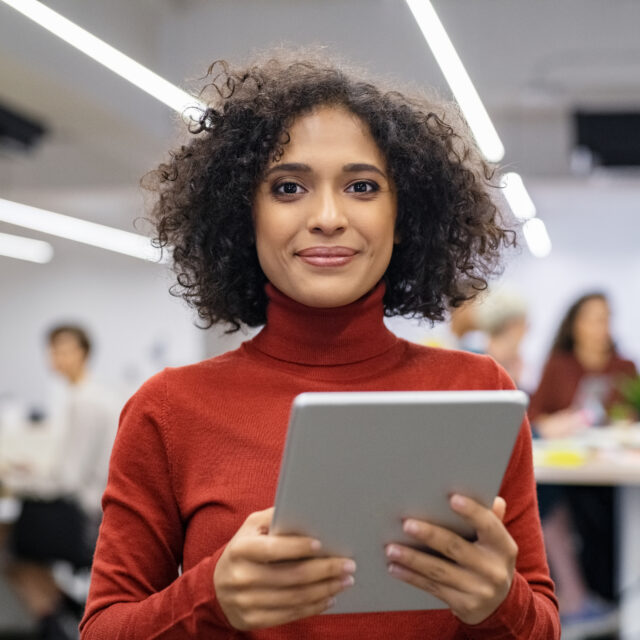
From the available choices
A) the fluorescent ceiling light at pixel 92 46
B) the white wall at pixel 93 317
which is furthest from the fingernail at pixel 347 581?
the white wall at pixel 93 317

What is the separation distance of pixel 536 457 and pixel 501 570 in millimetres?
3023

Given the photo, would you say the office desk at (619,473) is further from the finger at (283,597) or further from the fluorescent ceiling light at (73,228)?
the fluorescent ceiling light at (73,228)

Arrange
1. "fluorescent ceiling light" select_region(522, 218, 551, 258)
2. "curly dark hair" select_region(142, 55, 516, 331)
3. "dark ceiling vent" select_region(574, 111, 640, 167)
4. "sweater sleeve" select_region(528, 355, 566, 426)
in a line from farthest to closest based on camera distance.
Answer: "fluorescent ceiling light" select_region(522, 218, 551, 258), "dark ceiling vent" select_region(574, 111, 640, 167), "sweater sleeve" select_region(528, 355, 566, 426), "curly dark hair" select_region(142, 55, 516, 331)

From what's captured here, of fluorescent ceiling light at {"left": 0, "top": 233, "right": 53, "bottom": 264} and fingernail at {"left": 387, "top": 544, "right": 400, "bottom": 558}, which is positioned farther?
fluorescent ceiling light at {"left": 0, "top": 233, "right": 53, "bottom": 264}

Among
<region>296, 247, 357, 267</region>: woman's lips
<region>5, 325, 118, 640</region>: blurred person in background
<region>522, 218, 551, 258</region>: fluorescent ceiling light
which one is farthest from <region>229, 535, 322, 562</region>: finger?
<region>522, 218, 551, 258</region>: fluorescent ceiling light

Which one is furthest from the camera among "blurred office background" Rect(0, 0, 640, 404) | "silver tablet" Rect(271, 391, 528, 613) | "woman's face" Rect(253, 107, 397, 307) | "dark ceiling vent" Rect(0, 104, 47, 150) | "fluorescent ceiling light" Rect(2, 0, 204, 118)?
"dark ceiling vent" Rect(0, 104, 47, 150)

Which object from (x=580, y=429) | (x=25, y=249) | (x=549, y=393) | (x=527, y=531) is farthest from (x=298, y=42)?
(x=25, y=249)

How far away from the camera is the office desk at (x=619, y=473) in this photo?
145 inches

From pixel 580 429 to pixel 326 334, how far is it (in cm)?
352

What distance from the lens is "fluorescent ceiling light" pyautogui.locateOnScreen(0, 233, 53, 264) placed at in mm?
9758

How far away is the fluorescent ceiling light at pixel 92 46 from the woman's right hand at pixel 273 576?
241 cm

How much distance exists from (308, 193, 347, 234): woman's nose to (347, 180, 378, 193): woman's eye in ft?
0.14

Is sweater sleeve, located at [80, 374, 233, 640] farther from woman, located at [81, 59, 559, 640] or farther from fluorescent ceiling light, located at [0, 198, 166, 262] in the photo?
fluorescent ceiling light, located at [0, 198, 166, 262]

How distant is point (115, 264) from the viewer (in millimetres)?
10664
